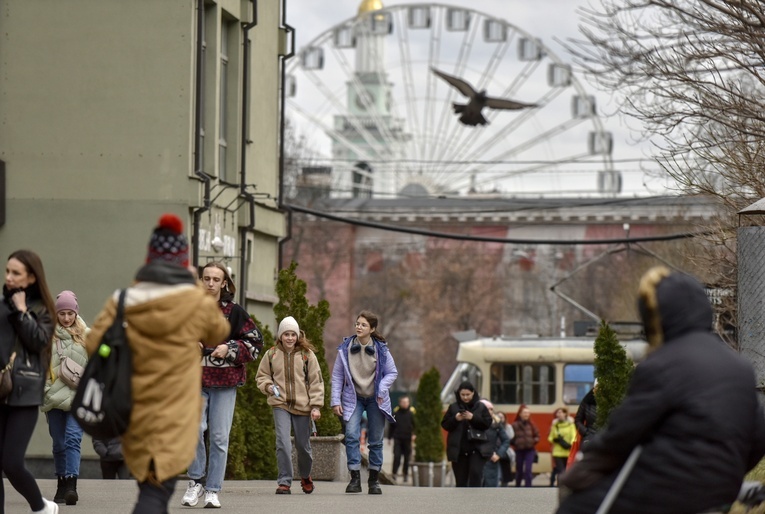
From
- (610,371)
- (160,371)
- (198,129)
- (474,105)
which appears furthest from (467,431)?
(474,105)

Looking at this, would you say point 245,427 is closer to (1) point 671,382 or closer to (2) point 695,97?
(2) point 695,97

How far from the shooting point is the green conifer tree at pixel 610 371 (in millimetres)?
21609

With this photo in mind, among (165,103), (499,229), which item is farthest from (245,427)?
(499,229)

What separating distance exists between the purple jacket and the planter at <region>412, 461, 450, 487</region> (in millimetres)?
18213

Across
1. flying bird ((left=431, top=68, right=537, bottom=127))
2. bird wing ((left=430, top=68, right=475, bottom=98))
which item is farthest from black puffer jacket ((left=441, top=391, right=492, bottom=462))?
bird wing ((left=430, top=68, right=475, bottom=98))

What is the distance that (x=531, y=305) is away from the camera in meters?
82.1

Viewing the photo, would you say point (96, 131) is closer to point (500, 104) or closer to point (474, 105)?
point (500, 104)

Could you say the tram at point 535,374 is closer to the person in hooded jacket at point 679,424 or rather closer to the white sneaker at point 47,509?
the white sneaker at point 47,509

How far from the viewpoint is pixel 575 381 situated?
3728 centimetres

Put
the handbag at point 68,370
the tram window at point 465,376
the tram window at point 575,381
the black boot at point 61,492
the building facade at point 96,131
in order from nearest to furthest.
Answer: the handbag at point 68,370, the black boot at point 61,492, the building facade at point 96,131, the tram window at point 575,381, the tram window at point 465,376

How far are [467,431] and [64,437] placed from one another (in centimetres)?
874

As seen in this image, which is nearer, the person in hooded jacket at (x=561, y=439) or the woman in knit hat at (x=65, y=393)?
the woman in knit hat at (x=65, y=393)

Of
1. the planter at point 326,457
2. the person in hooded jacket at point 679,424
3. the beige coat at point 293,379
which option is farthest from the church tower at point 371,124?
the person in hooded jacket at point 679,424

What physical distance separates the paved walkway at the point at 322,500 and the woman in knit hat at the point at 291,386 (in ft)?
1.92
